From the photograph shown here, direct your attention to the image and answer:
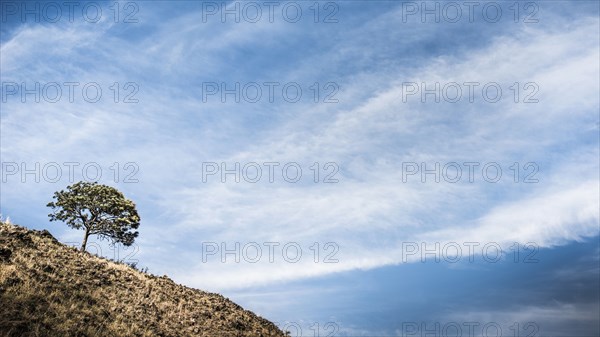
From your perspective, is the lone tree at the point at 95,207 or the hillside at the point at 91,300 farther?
the lone tree at the point at 95,207

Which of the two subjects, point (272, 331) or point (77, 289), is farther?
point (272, 331)

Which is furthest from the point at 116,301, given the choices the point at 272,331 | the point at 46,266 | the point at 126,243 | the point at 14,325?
the point at 126,243

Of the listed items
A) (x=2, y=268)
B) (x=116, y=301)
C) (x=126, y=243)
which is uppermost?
(x=126, y=243)

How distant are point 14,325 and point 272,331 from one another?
65.6ft

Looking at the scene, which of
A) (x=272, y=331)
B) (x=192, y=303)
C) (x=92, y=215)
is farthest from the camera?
(x=92, y=215)

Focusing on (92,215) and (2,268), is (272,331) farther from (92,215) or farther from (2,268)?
(92,215)

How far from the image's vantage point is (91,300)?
89.4 ft

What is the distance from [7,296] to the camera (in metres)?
22.7

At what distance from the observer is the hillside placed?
22766 mm

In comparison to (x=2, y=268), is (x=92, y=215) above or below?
above

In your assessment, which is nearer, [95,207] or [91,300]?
[91,300]

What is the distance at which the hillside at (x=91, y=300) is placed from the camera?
2277 cm

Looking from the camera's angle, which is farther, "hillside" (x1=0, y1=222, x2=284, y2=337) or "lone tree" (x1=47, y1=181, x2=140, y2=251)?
"lone tree" (x1=47, y1=181, x2=140, y2=251)

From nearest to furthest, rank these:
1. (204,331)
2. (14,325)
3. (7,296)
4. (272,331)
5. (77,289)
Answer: (14,325)
(7,296)
(77,289)
(204,331)
(272,331)
